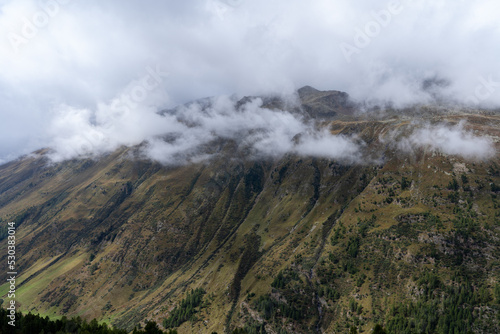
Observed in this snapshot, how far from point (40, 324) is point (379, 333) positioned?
134201mm

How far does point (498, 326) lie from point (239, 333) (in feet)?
650

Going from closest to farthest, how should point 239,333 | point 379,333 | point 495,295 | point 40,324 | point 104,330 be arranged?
point 379,333
point 239,333
point 104,330
point 40,324
point 495,295

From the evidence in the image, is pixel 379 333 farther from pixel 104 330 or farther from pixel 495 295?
pixel 495 295

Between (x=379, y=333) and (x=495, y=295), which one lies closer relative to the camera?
(x=379, y=333)

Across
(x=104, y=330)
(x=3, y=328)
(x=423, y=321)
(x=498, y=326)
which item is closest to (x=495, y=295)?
(x=498, y=326)

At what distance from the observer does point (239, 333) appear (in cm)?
9056

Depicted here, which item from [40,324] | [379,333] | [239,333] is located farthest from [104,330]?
[379,333]

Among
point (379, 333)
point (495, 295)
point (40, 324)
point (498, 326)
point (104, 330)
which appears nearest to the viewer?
point (379, 333)

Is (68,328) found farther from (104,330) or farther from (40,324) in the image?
(104,330)

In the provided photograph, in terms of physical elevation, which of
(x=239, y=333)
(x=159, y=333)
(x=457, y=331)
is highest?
(x=239, y=333)

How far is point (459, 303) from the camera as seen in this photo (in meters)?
199

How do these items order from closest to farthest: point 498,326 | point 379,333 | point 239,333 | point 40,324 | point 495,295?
point 379,333
point 239,333
point 40,324
point 498,326
point 495,295

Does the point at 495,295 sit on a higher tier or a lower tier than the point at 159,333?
higher

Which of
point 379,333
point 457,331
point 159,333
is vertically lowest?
point 457,331
